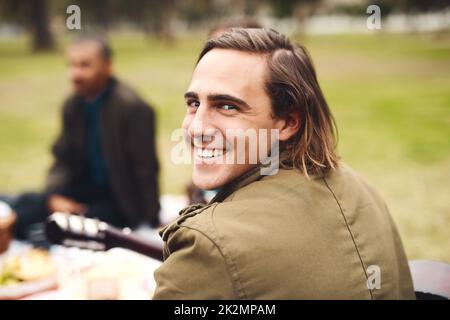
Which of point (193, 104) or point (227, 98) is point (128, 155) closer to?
point (193, 104)

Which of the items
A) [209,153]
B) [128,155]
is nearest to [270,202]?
[209,153]

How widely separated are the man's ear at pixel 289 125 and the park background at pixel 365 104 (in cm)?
295

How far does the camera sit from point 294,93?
1.88 meters

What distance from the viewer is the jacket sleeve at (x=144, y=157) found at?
5117 mm

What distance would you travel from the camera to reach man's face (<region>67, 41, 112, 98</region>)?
5.21 metres

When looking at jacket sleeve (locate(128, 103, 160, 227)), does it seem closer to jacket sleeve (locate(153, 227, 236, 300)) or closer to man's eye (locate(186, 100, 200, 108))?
man's eye (locate(186, 100, 200, 108))

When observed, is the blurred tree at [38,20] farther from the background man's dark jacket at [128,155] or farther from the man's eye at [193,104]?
the man's eye at [193,104]

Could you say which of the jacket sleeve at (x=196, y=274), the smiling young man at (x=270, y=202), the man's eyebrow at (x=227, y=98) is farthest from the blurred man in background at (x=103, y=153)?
the jacket sleeve at (x=196, y=274)

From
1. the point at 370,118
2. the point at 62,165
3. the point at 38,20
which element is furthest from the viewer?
the point at 38,20

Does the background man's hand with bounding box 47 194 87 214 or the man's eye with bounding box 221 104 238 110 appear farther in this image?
the background man's hand with bounding box 47 194 87 214

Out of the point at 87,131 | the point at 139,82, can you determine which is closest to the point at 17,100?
the point at 139,82

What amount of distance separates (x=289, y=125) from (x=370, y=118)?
11441 millimetres

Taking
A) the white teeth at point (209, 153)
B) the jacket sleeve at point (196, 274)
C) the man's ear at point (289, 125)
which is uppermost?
the man's ear at point (289, 125)

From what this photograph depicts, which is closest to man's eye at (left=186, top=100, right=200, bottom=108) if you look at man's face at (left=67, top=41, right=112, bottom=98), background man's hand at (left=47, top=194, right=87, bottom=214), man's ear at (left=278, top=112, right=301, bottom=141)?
man's ear at (left=278, top=112, right=301, bottom=141)
